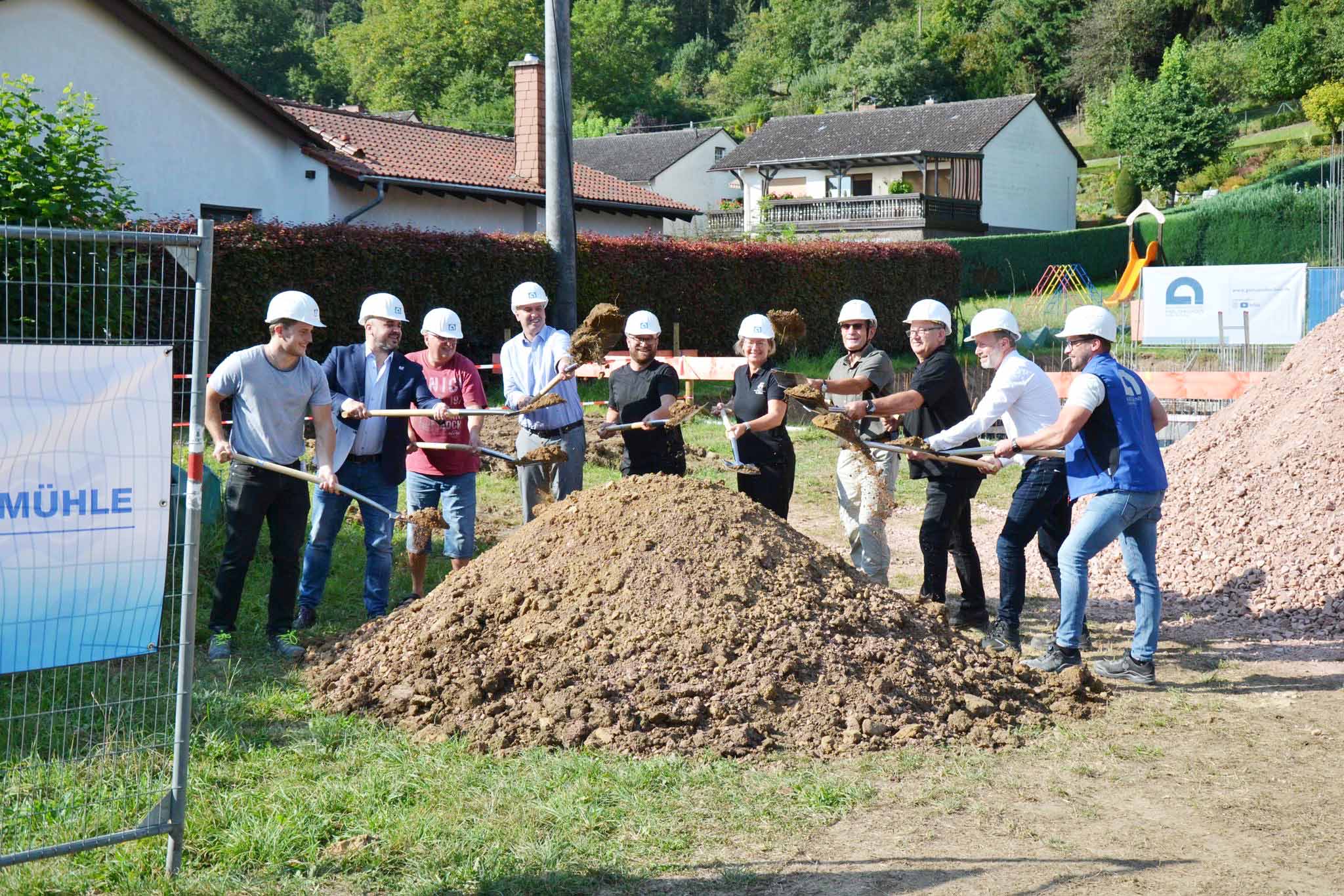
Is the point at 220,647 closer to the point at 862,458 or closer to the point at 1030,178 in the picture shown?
the point at 862,458

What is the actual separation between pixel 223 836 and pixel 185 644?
768 mm

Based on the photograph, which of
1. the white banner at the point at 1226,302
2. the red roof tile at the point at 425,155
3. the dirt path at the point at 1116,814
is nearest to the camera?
the dirt path at the point at 1116,814

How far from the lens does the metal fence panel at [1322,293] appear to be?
20.2m

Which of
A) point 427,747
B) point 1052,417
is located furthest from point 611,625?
point 1052,417

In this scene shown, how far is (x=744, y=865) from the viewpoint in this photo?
4059 millimetres

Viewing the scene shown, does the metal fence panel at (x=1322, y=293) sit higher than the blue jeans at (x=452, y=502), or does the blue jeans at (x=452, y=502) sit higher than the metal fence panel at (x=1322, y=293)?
the metal fence panel at (x=1322, y=293)

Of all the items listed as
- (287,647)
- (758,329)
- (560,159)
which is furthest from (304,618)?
(560,159)

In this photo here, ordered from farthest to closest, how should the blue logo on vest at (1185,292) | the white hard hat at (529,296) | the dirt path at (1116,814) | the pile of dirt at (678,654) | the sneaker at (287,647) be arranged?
the blue logo on vest at (1185,292) < the white hard hat at (529,296) < the sneaker at (287,647) < the pile of dirt at (678,654) < the dirt path at (1116,814)

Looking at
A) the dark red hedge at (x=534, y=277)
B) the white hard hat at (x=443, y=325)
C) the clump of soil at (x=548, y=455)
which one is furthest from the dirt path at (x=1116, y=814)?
the dark red hedge at (x=534, y=277)

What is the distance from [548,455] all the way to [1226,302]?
18168 mm

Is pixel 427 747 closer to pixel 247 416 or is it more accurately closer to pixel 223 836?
pixel 223 836

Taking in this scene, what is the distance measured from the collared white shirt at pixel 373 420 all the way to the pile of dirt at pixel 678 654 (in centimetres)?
109

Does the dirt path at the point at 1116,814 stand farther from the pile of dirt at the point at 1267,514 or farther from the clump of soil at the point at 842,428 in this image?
the clump of soil at the point at 842,428

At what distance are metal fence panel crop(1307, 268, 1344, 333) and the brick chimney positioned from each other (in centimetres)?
1592
